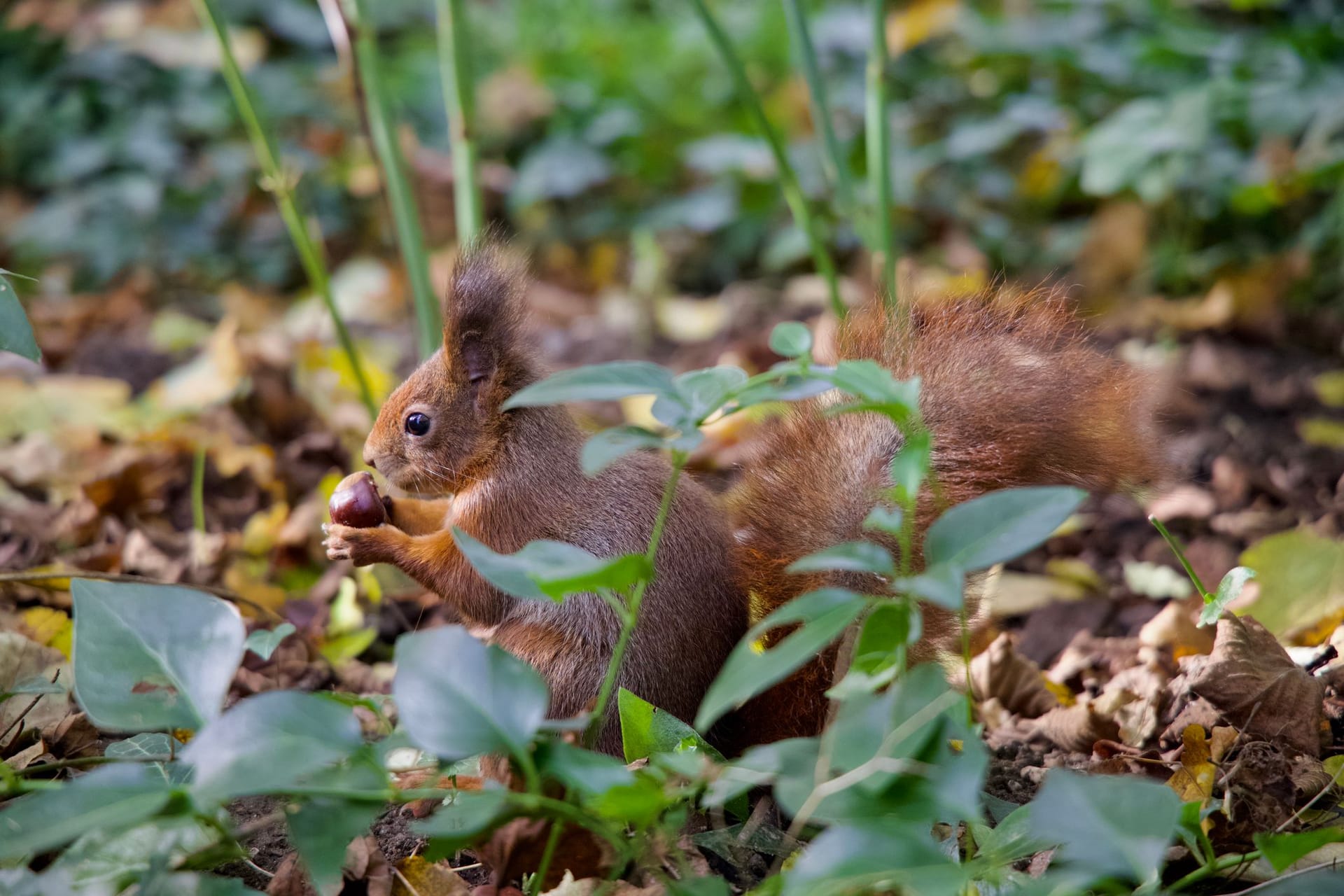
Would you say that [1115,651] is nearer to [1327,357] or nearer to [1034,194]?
[1327,357]

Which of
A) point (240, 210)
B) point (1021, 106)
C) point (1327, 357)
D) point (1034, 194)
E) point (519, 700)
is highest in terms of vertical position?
point (519, 700)

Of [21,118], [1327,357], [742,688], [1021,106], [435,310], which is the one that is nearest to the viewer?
[742,688]

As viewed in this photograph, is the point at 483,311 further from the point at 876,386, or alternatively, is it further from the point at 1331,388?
the point at 1331,388

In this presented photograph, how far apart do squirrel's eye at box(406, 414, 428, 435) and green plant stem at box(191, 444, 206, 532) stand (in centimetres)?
58

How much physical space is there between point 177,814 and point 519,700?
0.22m

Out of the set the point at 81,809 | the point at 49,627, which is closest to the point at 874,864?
the point at 81,809

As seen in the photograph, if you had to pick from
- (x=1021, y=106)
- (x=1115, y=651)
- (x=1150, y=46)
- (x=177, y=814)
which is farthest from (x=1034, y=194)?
(x=177, y=814)

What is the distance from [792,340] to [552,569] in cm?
25

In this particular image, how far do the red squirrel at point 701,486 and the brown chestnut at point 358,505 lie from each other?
3 centimetres

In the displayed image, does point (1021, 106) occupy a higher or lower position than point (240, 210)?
lower

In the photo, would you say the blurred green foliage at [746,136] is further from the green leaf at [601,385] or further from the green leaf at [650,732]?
the green leaf at [601,385]

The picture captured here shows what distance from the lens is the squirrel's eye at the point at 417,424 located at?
1475 millimetres

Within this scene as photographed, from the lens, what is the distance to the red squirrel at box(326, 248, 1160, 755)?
1.13 m

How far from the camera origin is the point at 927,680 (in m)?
0.79
